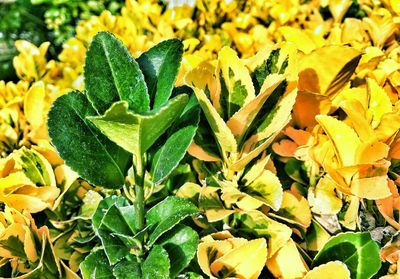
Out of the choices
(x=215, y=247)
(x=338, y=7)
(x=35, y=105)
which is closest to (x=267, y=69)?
(x=215, y=247)

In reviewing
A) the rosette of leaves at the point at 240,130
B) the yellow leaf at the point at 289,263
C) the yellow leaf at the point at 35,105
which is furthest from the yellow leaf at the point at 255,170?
the yellow leaf at the point at 35,105

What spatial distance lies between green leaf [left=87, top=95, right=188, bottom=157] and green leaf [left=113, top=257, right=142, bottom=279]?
0.15m

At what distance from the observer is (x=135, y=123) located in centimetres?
65

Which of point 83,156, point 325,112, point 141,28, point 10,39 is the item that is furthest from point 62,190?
point 10,39

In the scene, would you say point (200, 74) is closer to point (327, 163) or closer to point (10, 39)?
point (327, 163)

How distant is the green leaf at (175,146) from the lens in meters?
0.74

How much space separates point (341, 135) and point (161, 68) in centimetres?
27

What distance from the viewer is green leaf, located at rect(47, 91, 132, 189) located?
738 millimetres

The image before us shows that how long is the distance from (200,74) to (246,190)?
0.59ft

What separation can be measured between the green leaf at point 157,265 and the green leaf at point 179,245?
0.03 metres

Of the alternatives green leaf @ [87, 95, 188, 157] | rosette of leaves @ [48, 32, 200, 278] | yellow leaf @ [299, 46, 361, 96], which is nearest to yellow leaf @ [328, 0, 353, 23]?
yellow leaf @ [299, 46, 361, 96]

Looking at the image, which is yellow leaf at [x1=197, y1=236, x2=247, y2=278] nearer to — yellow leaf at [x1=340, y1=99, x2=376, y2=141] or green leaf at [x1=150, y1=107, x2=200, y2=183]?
green leaf at [x1=150, y1=107, x2=200, y2=183]

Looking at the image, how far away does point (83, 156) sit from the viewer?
75cm

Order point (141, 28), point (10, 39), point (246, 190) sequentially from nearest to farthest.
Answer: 1. point (246, 190)
2. point (141, 28)
3. point (10, 39)
